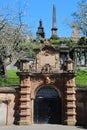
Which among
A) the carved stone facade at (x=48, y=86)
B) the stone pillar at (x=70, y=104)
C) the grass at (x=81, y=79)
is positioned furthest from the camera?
the grass at (x=81, y=79)

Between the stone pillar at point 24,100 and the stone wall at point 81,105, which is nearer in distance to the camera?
the stone pillar at point 24,100

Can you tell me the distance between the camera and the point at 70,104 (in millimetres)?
29000

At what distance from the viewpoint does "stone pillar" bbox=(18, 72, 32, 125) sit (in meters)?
28.8

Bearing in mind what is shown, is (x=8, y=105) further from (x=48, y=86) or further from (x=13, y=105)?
(x=48, y=86)

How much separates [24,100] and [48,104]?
2351 mm

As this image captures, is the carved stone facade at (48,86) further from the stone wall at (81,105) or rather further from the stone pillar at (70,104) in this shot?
the stone wall at (81,105)

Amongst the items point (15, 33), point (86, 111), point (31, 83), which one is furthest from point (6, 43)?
point (86, 111)

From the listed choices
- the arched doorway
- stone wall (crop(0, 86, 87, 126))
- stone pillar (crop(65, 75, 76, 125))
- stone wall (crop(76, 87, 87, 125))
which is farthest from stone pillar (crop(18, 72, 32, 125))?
stone wall (crop(76, 87, 87, 125))

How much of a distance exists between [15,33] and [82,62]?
17.0 metres

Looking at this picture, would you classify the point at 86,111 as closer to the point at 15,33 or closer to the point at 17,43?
the point at 15,33

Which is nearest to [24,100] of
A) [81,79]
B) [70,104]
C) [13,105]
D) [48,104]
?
[13,105]

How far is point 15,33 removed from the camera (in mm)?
43469

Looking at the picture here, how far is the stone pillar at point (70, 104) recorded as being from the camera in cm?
2873

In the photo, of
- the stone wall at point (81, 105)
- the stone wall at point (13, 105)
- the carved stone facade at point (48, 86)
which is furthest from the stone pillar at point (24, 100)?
the stone wall at point (81, 105)
